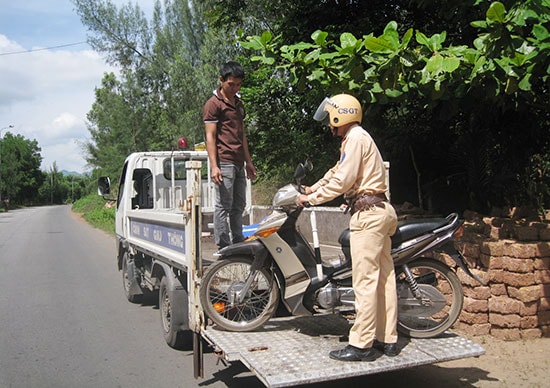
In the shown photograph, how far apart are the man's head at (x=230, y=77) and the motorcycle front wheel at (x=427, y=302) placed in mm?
2260

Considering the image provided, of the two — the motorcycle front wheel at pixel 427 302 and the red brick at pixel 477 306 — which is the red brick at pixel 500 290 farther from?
the motorcycle front wheel at pixel 427 302

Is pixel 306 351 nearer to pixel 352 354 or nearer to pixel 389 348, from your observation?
pixel 352 354

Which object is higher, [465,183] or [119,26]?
[119,26]

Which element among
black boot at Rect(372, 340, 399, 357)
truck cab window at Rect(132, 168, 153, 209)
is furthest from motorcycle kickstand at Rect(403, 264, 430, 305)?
truck cab window at Rect(132, 168, 153, 209)

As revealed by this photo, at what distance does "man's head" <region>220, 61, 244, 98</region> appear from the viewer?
5.04 metres

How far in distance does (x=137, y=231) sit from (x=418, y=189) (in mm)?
4449

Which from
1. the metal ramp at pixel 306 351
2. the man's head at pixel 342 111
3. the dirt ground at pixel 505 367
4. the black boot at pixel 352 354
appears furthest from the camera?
the dirt ground at pixel 505 367

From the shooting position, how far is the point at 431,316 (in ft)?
14.6

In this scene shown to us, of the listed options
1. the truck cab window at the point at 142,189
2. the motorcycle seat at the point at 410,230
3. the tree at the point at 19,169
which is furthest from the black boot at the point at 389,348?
the tree at the point at 19,169

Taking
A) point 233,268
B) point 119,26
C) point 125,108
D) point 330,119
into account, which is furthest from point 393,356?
point 125,108

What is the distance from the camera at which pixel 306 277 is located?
14.8ft

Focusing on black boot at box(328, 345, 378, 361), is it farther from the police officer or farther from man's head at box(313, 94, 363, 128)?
man's head at box(313, 94, 363, 128)

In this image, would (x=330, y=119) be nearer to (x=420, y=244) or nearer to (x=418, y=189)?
(x=420, y=244)

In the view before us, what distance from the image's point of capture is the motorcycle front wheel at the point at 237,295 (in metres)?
4.48
